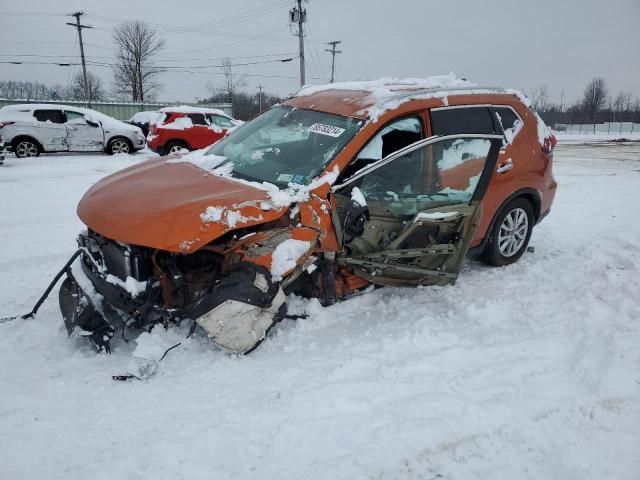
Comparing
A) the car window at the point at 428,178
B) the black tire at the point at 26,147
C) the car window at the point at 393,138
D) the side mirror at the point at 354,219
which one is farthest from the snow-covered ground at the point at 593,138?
the side mirror at the point at 354,219

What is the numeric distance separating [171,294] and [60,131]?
12.7 metres

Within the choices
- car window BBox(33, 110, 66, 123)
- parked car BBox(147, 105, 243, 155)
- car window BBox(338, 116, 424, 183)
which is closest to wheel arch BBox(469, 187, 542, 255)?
car window BBox(338, 116, 424, 183)

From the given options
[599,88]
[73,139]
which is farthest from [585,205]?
[599,88]

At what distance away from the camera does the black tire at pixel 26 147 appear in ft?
42.4

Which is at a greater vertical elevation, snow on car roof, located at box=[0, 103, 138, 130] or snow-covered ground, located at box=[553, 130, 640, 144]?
snow on car roof, located at box=[0, 103, 138, 130]

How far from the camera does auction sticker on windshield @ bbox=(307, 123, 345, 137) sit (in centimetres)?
361

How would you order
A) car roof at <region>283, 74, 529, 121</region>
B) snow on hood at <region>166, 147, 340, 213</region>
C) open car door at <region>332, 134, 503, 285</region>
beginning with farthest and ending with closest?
car roof at <region>283, 74, 529, 121</region> → open car door at <region>332, 134, 503, 285</region> → snow on hood at <region>166, 147, 340, 213</region>

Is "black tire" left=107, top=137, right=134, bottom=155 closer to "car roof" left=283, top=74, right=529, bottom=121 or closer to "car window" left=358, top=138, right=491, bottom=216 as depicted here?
"car roof" left=283, top=74, right=529, bottom=121

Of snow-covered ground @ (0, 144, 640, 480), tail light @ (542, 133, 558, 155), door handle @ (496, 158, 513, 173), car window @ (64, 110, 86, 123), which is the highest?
car window @ (64, 110, 86, 123)

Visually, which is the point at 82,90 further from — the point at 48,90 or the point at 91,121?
the point at 91,121

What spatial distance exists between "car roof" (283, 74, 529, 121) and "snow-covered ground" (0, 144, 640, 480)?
1.63 m

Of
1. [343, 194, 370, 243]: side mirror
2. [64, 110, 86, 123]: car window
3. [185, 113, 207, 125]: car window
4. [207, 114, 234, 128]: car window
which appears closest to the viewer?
[343, 194, 370, 243]: side mirror

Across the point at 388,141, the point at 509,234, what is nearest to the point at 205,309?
the point at 388,141

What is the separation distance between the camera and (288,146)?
381 centimetres
